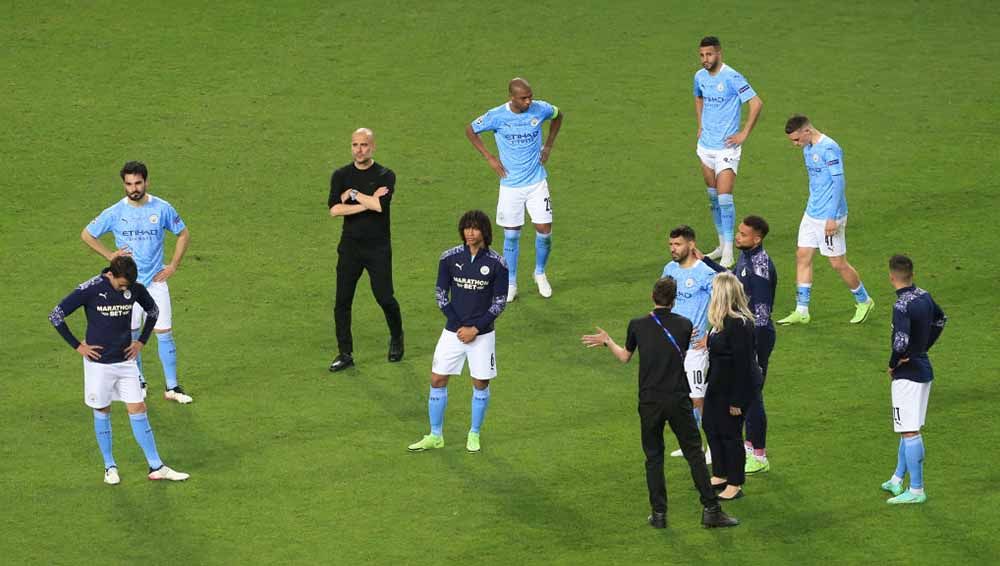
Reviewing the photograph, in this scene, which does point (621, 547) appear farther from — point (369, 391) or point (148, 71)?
point (148, 71)

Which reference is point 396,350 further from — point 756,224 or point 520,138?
Answer: point 756,224

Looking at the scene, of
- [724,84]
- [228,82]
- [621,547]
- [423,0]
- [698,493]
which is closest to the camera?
[621,547]

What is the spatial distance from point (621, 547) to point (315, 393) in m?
4.21

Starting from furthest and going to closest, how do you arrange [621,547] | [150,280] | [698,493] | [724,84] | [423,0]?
[423,0]
[724,84]
[150,280]
[698,493]
[621,547]

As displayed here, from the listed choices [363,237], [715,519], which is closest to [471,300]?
[363,237]

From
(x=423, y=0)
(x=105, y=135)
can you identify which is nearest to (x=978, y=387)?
(x=105, y=135)

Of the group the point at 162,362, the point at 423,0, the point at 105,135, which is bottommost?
the point at 162,362

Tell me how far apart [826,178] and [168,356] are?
6.85 meters

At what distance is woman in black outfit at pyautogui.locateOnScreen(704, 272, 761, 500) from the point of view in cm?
1156

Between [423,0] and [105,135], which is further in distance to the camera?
[423,0]

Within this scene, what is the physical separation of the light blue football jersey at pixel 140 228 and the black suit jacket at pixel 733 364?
5.35m

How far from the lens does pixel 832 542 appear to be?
11.4 metres

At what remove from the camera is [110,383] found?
12344 millimetres

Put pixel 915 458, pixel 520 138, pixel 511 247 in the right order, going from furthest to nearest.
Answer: pixel 511 247 < pixel 520 138 < pixel 915 458
